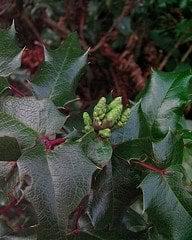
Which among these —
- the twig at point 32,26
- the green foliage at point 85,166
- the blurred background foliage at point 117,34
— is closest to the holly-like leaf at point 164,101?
the green foliage at point 85,166

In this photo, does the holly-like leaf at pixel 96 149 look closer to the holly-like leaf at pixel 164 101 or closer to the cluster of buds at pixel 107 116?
the cluster of buds at pixel 107 116

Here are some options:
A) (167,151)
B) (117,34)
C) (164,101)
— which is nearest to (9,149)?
(167,151)

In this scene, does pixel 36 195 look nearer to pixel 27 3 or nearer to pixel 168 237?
pixel 168 237

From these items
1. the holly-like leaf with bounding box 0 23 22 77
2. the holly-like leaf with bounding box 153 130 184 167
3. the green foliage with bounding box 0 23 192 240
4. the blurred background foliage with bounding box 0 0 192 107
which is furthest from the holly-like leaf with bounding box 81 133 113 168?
the blurred background foliage with bounding box 0 0 192 107

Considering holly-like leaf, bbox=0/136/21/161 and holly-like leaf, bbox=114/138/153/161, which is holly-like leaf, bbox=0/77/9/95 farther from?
holly-like leaf, bbox=114/138/153/161

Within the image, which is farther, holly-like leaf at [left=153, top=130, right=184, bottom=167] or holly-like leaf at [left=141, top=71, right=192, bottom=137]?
holly-like leaf at [left=141, top=71, right=192, bottom=137]

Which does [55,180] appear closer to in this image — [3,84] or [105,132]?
[105,132]
